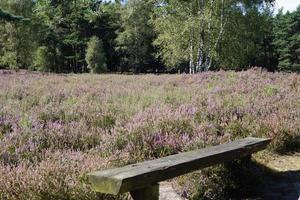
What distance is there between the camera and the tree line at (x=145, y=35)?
3038 centimetres

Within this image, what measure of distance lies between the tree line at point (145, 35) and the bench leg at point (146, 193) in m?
1.86

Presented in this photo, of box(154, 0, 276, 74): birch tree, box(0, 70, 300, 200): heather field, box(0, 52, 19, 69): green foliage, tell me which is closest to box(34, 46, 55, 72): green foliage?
box(0, 52, 19, 69): green foliage

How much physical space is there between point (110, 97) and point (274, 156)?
5.47 m

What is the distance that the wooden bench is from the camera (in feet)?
11.6

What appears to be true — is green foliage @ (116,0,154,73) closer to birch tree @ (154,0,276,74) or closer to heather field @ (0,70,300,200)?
birch tree @ (154,0,276,74)

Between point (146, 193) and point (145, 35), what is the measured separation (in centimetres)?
6322

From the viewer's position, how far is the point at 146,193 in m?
3.91

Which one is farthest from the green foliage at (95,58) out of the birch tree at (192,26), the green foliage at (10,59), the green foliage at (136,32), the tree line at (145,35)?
Answer: the birch tree at (192,26)

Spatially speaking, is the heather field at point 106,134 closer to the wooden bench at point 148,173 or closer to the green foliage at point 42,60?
the wooden bench at point 148,173

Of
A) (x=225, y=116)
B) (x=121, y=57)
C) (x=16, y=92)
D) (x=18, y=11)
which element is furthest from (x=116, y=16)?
(x=225, y=116)

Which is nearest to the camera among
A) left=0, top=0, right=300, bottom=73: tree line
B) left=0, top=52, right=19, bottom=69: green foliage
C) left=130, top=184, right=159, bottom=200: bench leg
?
left=130, top=184, right=159, bottom=200: bench leg

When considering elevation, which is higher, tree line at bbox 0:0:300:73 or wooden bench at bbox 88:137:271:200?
tree line at bbox 0:0:300:73

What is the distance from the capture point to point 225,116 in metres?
7.86

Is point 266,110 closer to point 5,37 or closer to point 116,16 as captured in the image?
point 5,37
